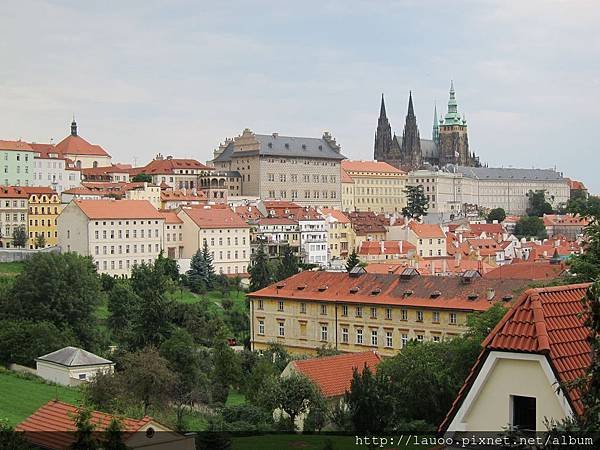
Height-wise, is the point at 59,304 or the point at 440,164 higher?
the point at 440,164

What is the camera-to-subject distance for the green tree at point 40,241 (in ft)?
251

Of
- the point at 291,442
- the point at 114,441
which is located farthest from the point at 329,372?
the point at 114,441

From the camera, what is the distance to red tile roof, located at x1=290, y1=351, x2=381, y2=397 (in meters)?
24.9

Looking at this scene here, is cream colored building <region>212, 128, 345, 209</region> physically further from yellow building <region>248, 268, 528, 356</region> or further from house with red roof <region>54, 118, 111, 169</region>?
yellow building <region>248, 268, 528, 356</region>

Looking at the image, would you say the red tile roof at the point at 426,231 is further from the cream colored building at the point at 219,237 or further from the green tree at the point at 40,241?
the green tree at the point at 40,241

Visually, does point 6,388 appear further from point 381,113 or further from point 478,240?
point 381,113

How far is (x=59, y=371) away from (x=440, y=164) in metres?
142

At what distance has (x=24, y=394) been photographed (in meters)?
31.0

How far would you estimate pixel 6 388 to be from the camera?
105 feet

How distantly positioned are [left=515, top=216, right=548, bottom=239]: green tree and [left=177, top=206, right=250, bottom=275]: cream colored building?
4915cm

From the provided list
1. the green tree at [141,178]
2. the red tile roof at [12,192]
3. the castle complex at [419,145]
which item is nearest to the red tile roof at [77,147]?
the green tree at [141,178]

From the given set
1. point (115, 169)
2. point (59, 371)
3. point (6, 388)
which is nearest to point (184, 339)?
point (59, 371)

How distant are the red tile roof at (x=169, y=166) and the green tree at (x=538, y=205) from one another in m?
64.8

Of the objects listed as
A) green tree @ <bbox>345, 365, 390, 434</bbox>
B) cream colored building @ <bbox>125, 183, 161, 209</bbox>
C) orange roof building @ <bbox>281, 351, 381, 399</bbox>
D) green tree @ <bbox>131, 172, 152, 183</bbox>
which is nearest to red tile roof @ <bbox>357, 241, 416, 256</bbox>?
cream colored building @ <bbox>125, 183, 161, 209</bbox>
